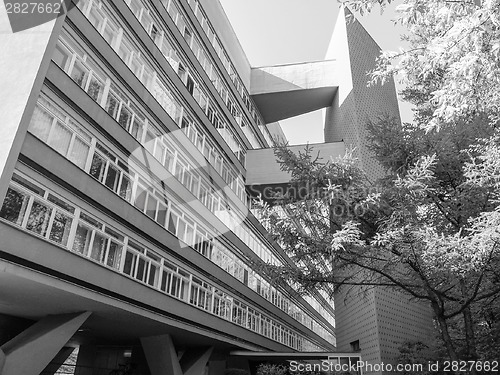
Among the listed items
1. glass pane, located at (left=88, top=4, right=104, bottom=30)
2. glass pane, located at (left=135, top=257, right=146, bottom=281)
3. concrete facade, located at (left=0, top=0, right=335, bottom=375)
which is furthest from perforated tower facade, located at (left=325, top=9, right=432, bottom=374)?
glass pane, located at (left=88, top=4, right=104, bottom=30)

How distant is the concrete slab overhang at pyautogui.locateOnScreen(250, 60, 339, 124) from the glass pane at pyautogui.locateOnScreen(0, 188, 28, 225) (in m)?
28.1

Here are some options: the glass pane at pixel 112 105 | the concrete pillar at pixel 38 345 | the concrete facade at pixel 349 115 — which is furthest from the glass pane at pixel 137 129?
the concrete facade at pixel 349 115

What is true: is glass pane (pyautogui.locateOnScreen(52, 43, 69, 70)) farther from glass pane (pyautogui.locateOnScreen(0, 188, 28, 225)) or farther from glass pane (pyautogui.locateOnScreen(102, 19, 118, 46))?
glass pane (pyautogui.locateOnScreen(0, 188, 28, 225))

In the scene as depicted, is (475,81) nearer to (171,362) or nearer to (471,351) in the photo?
(471,351)

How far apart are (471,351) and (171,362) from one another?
41.0ft

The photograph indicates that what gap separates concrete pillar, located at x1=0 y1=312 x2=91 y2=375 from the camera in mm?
11656

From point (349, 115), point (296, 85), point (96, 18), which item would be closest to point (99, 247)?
point (96, 18)

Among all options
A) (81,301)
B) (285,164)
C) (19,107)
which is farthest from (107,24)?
(81,301)

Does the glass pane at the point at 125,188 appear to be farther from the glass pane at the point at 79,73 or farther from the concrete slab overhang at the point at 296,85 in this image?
the concrete slab overhang at the point at 296,85

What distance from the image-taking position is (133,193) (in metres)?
16.3

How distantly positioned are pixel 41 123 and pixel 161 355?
11694mm

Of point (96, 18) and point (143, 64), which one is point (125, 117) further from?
point (96, 18)

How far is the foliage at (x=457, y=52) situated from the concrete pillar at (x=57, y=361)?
674 inches

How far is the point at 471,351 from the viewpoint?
35.0ft
